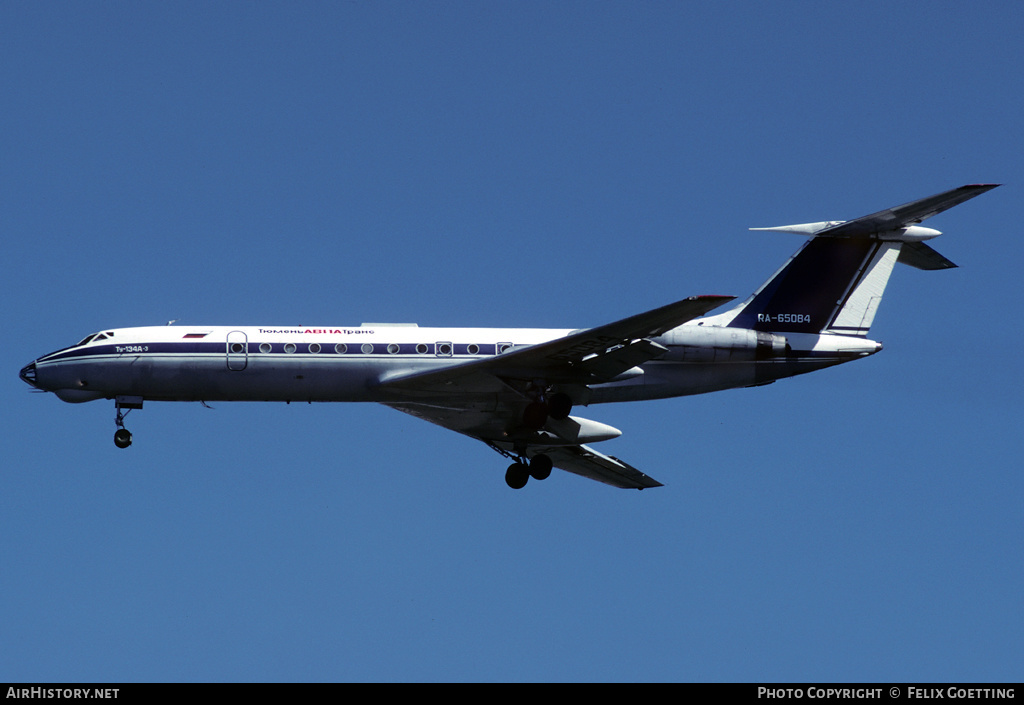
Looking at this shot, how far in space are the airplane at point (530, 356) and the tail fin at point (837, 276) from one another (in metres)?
0.04

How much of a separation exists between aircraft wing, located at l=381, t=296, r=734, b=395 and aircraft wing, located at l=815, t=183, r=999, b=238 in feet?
22.5

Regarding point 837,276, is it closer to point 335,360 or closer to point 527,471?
point 527,471

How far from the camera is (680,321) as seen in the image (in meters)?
32.3

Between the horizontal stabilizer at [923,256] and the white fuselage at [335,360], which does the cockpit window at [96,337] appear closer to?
the white fuselage at [335,360]

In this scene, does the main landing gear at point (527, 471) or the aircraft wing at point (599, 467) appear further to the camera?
the aircraft wing at point (599, 467)

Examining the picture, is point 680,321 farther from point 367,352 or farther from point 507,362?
point 367,352

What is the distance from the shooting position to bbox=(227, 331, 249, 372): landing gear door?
35.0m

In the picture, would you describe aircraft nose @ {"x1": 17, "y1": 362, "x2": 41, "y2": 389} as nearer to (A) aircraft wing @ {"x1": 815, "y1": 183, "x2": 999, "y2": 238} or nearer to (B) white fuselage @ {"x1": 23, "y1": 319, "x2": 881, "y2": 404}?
(B) white fuselage @ {"x1": 23, "y1": 319, "x2": 881, "y2": 404}

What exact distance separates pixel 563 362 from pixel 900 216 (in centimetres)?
999

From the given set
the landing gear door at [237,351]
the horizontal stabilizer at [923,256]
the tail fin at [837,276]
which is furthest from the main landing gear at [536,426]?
the horizontal stabilizer at [923,256]

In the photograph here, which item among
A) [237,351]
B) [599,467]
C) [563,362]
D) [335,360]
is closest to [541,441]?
[599,467]

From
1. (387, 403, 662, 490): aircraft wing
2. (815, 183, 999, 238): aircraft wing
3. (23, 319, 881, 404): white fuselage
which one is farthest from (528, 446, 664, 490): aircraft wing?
(815, 183, 999, 238): aircraft wing

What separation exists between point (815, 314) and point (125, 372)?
18560 millimetres

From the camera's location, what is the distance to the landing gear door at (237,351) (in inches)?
1379
